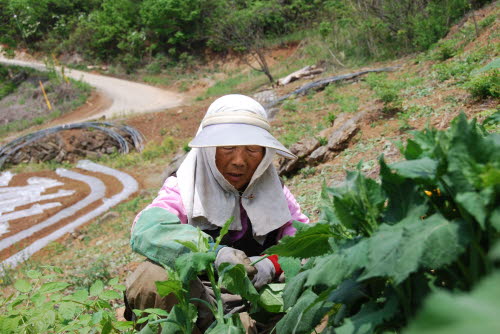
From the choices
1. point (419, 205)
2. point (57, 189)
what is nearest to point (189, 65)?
point (57, 189)

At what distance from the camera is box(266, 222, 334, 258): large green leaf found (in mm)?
948

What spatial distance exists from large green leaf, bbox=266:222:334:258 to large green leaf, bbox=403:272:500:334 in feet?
1.82

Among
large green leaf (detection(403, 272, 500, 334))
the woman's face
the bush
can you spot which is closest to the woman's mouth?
the woman's face

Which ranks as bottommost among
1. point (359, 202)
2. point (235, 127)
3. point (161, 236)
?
point (161, 236)

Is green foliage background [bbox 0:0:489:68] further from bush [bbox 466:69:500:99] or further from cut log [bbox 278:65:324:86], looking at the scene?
bush [bbox 466:69:500:99]

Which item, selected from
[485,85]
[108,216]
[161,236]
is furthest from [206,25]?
[161,236]

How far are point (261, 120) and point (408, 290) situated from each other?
58.3 inches

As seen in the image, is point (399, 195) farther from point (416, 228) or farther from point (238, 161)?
point (238, 161)

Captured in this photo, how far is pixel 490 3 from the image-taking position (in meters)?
9.83

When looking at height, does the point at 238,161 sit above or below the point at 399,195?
below

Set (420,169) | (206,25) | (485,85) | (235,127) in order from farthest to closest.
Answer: (206,25)
(485,85)
(235,127)
(420,169)

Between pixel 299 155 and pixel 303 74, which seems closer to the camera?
pixel 299 155

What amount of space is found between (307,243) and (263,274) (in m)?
0.71

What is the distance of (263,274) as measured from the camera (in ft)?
5.38
